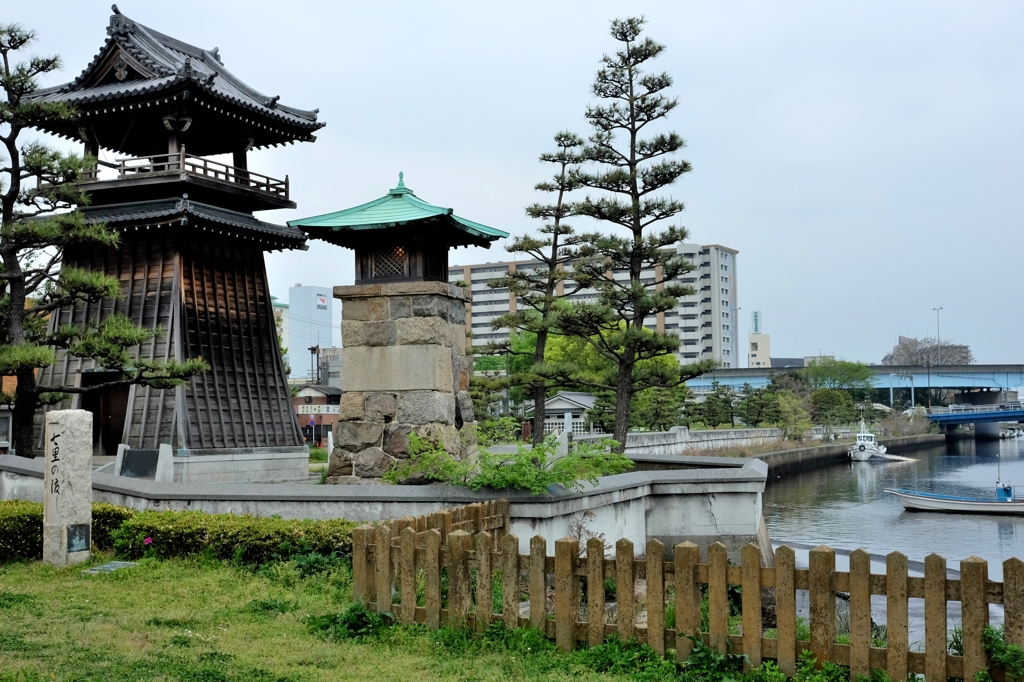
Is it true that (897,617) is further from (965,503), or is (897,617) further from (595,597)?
(965,503)

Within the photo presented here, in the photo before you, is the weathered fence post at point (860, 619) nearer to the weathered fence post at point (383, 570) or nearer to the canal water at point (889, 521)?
the weathered fence post at point (383, 570)

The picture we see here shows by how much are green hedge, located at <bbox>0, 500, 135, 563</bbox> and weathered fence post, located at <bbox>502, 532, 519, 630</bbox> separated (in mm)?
6581

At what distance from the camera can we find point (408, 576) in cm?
818

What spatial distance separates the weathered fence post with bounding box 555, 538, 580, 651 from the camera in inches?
299

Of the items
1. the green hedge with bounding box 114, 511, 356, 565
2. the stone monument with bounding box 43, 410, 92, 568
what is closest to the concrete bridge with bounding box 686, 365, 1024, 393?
the green hedge with bounding box 114, 511, 356, 565

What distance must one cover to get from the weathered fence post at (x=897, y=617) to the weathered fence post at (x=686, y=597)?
4.53 feet

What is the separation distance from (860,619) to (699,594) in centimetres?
118

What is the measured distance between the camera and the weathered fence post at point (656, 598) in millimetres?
7316

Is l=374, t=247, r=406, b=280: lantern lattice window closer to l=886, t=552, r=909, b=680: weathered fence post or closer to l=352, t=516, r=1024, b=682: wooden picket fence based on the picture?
l=352, t=516, r=1024, b=682: wooden picket fence

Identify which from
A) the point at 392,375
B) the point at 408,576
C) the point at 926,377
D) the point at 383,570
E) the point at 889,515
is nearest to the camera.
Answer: the point at 408,576

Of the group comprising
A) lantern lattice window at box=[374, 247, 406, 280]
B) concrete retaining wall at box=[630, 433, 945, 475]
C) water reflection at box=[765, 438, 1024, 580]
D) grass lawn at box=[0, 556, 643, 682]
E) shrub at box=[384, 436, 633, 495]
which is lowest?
water reflection at box=[765, 438, 1024, 580]

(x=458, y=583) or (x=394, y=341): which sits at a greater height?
(x=394, y=341)

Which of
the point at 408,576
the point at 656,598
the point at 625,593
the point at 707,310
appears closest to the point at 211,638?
the point at 408,576

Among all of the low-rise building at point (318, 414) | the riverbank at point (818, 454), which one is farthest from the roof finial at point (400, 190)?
the low-rise building at point (318, 414)
